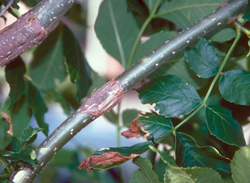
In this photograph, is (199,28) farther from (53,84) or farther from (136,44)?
(53,84)

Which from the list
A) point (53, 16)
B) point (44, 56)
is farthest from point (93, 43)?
point (53, 16)

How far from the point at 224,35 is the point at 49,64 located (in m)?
0.28

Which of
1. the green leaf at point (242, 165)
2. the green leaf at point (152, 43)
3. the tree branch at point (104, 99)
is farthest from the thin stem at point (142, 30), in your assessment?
the green leaf at point (242, 165)

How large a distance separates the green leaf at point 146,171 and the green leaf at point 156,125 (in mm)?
30

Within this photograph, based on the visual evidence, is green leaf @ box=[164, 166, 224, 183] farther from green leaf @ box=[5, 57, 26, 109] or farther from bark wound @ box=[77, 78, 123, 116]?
green leaf @ box=[5, 57, 26, 109]

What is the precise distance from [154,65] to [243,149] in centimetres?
10

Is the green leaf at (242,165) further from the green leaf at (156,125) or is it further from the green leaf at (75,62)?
the green leaf at (75,62)

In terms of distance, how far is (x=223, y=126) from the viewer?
216mm

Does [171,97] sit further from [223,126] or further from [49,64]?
[49,64]

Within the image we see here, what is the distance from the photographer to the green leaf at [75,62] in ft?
1.07

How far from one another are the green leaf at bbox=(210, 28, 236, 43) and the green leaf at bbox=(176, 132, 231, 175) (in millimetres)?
139

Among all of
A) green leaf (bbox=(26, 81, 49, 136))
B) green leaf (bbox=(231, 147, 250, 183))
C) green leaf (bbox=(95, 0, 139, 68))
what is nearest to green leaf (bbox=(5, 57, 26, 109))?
green leaf (bbox=(26, 81, 49, 136))

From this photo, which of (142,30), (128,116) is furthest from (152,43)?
(128,116)

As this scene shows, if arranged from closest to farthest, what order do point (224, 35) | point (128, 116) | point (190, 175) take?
point (190, 175)
point (224, 35)
point (128, 116)
